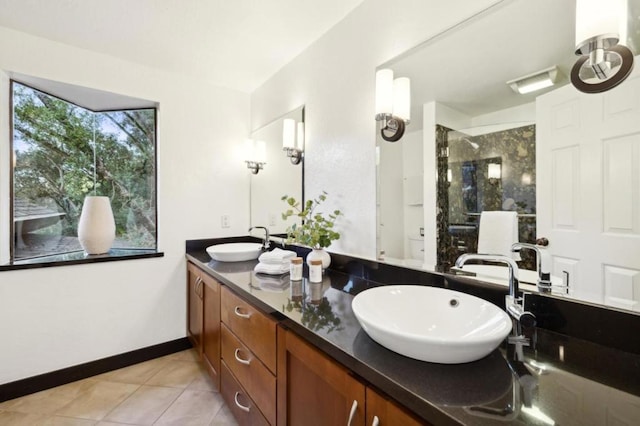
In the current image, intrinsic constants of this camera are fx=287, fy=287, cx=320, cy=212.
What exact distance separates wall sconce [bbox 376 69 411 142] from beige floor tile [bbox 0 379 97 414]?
244 cm

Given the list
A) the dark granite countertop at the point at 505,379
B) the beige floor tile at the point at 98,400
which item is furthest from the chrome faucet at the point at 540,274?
the beige floor tile at the point at 98,400

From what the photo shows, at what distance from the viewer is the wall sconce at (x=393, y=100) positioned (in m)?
1.32

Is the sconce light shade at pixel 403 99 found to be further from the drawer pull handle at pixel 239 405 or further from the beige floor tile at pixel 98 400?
the beige floor tile at pixel 98 400

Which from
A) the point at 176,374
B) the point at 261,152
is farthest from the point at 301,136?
the point at 176,374

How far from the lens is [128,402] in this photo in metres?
1.73

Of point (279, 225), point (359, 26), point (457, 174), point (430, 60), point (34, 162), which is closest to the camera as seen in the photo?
point (457, 174)

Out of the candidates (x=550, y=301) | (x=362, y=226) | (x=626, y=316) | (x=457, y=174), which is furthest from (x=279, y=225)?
(x=626, y=316)

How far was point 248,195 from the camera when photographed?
271 cm

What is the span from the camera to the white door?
0.76 meters

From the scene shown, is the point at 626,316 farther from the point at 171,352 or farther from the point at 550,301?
the point at 171,352

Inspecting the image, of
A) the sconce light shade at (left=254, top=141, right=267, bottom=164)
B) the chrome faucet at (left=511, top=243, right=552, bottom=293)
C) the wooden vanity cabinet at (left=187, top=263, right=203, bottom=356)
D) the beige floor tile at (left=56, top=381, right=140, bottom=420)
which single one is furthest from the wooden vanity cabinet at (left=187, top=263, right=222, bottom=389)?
the chrome faucet at (left=511, top=243, right=552, bottom=293)

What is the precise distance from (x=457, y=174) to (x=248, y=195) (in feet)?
6.53

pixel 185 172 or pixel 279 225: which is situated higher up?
pixel 185 172

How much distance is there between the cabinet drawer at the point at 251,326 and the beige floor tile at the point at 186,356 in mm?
1018
